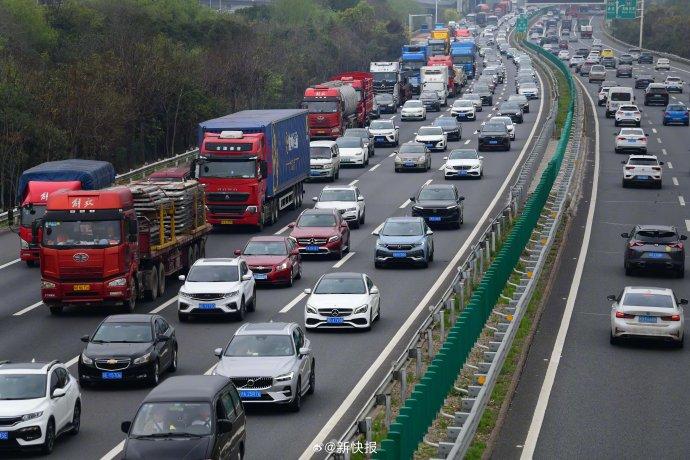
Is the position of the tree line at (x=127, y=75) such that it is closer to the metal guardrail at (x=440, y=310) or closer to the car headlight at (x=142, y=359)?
the metal guardrail at (x=440, y=310)

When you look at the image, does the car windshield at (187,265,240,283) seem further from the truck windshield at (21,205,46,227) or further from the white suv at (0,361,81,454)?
the white suv at (0,361,81,454)

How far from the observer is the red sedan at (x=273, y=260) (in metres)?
41.0

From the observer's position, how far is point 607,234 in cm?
5134

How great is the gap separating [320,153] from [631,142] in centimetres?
1969

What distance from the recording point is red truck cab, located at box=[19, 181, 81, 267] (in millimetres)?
45969

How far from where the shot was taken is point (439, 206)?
5194 cm

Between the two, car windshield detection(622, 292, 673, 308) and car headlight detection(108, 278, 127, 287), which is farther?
car headlight detection(108, 278, 127, 287)

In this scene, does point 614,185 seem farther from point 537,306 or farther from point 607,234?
point 537,306

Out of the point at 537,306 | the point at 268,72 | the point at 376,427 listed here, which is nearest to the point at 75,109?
the point at 268,72

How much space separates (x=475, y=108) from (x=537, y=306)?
224 feet

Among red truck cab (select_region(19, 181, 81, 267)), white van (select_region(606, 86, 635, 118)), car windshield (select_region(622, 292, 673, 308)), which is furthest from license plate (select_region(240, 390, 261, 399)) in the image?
white van (select_region(606, 86, 635, 118))

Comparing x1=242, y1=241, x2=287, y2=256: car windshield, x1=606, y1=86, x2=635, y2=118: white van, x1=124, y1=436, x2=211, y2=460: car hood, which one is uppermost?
x1=124, y1=436, x2=211, y2=460: car hood

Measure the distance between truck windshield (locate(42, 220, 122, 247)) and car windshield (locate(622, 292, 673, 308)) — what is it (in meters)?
12.8

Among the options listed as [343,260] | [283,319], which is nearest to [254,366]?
[283,319]
